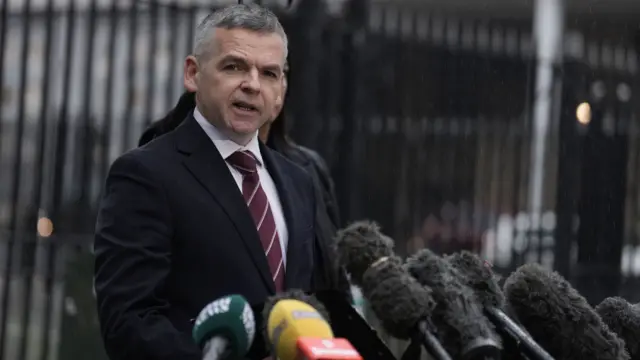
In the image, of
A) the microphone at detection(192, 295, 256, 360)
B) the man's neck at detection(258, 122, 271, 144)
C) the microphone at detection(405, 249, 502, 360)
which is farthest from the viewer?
the man's neck at detection(258, 122, 271, 144)

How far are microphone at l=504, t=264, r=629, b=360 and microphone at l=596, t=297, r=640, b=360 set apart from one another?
234 millimetres

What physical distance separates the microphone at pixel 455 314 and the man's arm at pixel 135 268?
55cm

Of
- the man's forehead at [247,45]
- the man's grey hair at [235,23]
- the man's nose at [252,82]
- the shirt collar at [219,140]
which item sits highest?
the man's grey hair at [235,23]

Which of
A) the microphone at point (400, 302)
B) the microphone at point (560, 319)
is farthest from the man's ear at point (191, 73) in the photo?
the microphone at point (560, 319)

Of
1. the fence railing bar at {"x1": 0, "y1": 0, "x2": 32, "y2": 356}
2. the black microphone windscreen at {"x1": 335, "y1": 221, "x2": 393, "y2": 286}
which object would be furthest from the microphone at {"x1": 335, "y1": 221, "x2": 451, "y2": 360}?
the fence railing bar at {"x1": 0, "y1": 0, "x2": 32, "y2": 356}

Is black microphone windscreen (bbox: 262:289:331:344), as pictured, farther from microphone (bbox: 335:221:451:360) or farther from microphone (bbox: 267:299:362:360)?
microphone (bbox: 335:221:451:360)

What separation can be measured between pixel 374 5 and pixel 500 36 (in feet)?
3.26

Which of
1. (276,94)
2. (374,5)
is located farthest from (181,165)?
(374,5)

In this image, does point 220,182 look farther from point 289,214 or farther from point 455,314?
point 455,314

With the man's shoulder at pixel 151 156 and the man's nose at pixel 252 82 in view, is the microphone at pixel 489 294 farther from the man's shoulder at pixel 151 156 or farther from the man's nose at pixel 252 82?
the man's shoulder at pixel 151 156

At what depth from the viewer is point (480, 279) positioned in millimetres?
3322

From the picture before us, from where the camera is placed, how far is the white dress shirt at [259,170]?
3527 millimetres

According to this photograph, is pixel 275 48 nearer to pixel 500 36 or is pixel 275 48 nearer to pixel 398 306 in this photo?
pixel 398 306

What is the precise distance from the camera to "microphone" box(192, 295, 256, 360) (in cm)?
284
